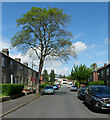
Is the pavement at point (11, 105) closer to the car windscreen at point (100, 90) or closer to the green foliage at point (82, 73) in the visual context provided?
the car windscreen at point (100, 90)

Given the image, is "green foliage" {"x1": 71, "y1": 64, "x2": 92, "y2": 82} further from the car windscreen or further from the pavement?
the car windscreen

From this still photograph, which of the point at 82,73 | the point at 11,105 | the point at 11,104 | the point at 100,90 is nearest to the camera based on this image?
the point at 100,90

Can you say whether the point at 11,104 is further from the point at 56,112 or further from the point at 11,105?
the point at 56,112


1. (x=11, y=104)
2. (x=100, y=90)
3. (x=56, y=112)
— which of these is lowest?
(x=11, y=104)

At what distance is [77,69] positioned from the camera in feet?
156

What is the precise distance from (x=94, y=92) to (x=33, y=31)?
57.3 feet

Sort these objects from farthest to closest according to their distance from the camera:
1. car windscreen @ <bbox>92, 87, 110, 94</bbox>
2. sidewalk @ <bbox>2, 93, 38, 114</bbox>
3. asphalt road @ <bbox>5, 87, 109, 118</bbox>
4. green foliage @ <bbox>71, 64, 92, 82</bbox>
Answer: green foliage @ <bbox>71, 64, 92, 82</bbox>, car windscreen @ <bbox>92, 87, 110, 94</bbox>, sidewalk @ <bbox>2, 93, 38, 114</bbox>, asphalt road @ <bbox>5, 87, 109, 118</bbox>

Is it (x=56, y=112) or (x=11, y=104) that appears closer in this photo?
(x=56, y=112)

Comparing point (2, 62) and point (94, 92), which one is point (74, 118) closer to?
point (94, 92)

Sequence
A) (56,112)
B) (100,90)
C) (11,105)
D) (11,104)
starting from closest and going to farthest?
1. (56,112)
2. (100,90)
3. (11,105)
4. (11,104)

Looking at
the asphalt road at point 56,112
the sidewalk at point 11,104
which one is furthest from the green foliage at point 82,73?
the asphalt road at point 56,112

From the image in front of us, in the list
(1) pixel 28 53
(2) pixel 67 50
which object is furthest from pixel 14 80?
(2) pixel 67 50

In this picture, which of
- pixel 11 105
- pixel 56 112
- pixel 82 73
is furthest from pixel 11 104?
pixel 82 73

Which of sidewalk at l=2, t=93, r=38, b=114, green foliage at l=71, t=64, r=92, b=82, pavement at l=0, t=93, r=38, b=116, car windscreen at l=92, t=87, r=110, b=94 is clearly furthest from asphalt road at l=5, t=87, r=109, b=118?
green foliage at l=71, t=64, r=92, b=82
